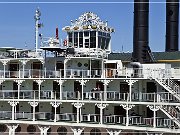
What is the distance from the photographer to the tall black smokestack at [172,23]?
173 ft

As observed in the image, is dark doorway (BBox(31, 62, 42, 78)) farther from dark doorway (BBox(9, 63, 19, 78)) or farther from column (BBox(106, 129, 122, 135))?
column (BBox(106, 129, 122, 135))

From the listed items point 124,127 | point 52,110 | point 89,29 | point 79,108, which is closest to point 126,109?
point 124,127

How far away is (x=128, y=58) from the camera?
164 feet

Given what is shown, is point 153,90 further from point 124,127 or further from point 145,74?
point 124,127

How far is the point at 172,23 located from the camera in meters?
52.8

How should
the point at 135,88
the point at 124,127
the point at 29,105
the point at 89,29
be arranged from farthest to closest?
the point at 89,29 → the point at 29,105 → the point at 135,88 → the point at 124,127

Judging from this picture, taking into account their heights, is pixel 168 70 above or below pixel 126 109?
above

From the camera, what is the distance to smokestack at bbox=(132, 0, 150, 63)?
157 ft

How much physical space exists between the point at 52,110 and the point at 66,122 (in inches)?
119

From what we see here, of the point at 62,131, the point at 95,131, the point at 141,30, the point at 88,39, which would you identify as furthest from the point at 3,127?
the point at 141,30

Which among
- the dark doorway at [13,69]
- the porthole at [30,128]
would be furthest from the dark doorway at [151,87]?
the dark doorway at [13,69]

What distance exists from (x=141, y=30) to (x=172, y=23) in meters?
6.44

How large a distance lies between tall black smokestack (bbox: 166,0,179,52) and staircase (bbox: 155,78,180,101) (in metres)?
14.4

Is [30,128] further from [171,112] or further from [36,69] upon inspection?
[171,112]
